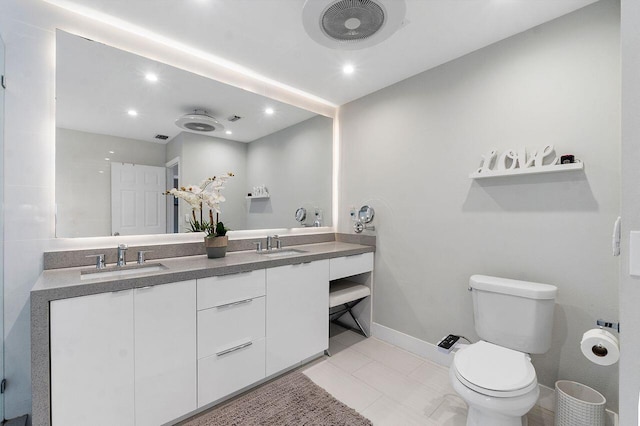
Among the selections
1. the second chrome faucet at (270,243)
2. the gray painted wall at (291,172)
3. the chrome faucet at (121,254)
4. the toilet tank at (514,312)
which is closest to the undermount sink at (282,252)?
the second chrome faucet at (270,243)

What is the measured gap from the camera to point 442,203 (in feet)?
7.54

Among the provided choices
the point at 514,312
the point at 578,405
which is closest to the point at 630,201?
the point at 514,312

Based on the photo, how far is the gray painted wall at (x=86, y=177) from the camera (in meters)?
1.72

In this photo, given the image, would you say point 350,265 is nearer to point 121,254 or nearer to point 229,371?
point 229,371

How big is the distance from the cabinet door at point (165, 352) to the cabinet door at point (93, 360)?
0.04 m

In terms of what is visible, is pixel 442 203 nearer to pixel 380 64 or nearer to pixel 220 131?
pixel 380 64

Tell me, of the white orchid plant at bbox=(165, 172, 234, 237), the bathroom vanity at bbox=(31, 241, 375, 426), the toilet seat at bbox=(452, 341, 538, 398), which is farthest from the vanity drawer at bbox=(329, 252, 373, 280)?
the toilet seat at bbox=(452, 341, 538, 398)

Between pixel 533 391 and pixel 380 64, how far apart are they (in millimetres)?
2314

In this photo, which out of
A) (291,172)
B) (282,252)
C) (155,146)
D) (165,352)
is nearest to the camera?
(165,352)

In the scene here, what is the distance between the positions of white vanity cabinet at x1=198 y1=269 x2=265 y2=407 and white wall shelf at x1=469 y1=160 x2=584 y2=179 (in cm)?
168

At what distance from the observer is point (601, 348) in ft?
4.43

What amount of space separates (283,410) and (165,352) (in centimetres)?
80

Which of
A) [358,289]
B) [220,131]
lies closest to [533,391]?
[358,289]

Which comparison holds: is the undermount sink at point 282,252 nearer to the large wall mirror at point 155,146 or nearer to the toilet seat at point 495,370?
the large wall mirror at point 155,146
